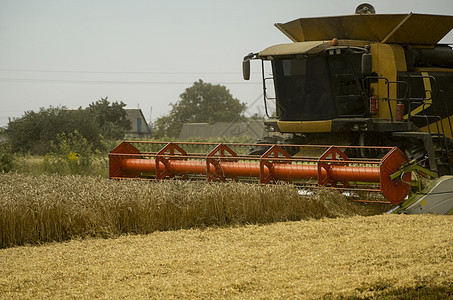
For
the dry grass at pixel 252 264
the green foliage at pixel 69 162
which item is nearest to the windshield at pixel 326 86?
the dry grass at pixel 252 264

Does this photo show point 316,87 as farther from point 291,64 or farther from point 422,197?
point 422,197

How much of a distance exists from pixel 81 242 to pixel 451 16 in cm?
636

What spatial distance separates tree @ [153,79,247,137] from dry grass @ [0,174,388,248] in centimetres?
4359

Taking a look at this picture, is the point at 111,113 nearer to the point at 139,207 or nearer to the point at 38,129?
the point at 38,129

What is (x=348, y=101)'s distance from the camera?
28.1 ft

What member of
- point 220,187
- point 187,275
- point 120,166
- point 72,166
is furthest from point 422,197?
point 72,166

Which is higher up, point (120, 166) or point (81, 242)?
point (120, 166)

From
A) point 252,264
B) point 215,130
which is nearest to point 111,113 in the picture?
point 215,130

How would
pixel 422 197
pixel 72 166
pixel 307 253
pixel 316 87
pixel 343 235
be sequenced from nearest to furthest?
pixel 307 253
pixel 343 235
pixel 422 197
pixel 316 87
pixel 72 166

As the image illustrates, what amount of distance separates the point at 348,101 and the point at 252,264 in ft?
14.2

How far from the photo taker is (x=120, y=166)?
28.6 ft

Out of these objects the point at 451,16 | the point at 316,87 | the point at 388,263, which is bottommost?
the point at 388,263

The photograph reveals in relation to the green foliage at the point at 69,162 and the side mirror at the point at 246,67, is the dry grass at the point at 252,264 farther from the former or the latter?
the green foliage at the point at 69,162

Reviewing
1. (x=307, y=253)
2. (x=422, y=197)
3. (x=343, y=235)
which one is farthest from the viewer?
(x=422, y=197)
